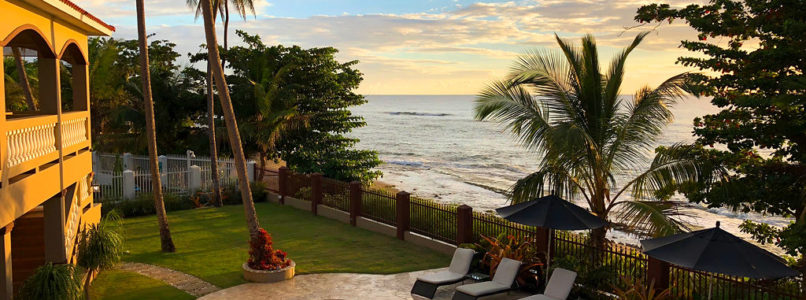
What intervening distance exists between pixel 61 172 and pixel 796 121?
13.4 metres

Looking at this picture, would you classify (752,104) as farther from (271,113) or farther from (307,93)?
(307,93)

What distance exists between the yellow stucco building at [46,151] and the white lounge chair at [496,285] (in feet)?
23.5

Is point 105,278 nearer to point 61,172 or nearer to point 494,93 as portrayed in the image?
point 61,172

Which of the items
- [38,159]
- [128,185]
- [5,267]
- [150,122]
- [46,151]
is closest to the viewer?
[5,267]

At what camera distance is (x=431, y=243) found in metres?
16.3

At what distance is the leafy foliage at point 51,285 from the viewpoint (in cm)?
927

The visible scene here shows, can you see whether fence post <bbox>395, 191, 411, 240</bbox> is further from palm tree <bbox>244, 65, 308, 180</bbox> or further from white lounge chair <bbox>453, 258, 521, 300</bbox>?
palm tree <bbox>244, 65, 308, 180</bbox>

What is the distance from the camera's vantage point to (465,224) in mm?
15008

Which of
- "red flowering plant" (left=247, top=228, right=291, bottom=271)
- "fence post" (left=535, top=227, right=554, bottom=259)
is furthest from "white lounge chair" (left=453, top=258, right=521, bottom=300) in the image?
"red flowering plant" (left=247, top=228, right=291, bottom=271)

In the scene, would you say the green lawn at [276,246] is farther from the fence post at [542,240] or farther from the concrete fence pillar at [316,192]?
the fence post at [542,240]

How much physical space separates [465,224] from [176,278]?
6.74 m

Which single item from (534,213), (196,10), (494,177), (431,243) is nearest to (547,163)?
(534,213)

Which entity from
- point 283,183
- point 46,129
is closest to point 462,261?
point 46,129

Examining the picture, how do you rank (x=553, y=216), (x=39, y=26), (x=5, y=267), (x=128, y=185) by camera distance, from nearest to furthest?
1. (x=5, y=267)
2. (x=39, y=26)
3. (x=553, y=216)
4. (x=128, y=185)
